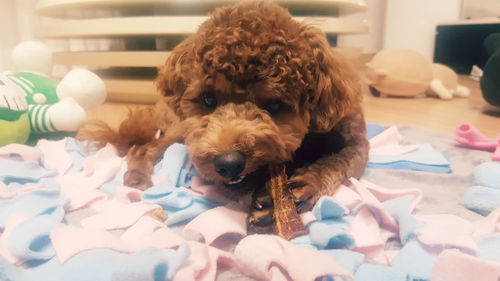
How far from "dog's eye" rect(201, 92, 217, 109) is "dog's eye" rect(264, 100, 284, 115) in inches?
6.8

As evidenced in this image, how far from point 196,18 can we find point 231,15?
5.63ft

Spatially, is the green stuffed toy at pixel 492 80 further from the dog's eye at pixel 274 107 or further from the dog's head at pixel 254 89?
the dog's eye at pixel 274 107

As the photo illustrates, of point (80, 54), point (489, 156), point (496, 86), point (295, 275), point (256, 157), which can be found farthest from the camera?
point (80, 54)

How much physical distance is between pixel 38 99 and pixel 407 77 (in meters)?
3.08

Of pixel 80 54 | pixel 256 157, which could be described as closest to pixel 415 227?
pixel 256 157

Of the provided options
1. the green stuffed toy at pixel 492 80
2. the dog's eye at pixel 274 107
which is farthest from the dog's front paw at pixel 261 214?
the green stuffed toy at pixel 492 80

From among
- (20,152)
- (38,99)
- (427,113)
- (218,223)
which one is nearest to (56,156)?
(20,152)

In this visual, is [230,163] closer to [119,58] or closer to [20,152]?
[20,152]

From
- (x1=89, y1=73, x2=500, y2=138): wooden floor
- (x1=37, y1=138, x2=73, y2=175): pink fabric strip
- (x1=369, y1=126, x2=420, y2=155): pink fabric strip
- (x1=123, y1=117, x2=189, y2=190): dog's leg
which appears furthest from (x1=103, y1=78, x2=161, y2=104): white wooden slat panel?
(x1=369, y1=126, x2=420, y2=155): pink fabric strip

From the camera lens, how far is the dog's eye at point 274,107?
122 centimetres

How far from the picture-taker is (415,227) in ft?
3.38

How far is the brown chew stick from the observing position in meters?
1.06

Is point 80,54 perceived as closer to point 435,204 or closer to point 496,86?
point 435,204

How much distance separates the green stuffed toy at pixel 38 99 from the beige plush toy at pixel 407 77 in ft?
8.54
